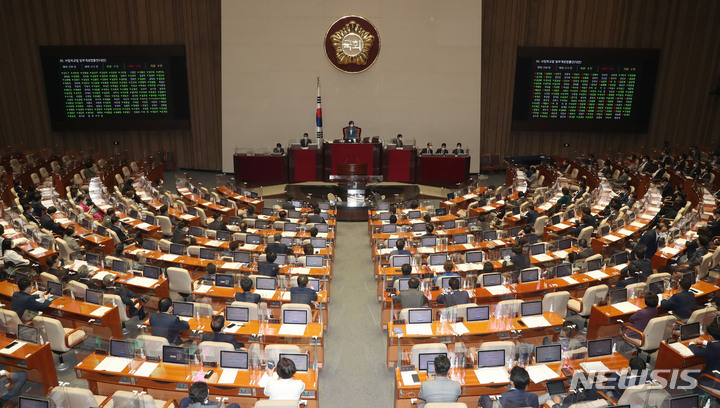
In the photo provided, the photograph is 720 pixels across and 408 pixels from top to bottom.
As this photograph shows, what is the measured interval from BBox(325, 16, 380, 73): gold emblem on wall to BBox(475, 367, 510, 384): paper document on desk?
16878mm

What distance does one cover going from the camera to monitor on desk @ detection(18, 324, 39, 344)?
7613mm

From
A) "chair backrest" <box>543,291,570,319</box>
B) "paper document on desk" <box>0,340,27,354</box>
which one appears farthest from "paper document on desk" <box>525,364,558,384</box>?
"paper document on desk" <box>0,340,27,354</box>

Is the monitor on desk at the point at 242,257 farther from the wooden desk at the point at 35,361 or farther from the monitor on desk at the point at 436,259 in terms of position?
the wooden desk at the point at 35,361

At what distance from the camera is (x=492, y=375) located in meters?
6.86

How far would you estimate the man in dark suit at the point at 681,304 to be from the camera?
840 centimetres

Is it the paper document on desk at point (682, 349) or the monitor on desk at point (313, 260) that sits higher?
the monitor on desk at point (313, 260)

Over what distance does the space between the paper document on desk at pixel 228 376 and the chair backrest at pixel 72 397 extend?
1485mm

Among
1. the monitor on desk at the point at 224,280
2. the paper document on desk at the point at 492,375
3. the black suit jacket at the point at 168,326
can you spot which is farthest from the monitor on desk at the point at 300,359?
the monitor on desk at the point at 224,280

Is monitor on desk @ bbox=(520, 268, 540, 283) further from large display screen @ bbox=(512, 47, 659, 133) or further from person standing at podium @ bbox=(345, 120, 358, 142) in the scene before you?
large display screen @ bbox=(512, 47, 659, 133)

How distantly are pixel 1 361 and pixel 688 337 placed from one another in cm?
1034

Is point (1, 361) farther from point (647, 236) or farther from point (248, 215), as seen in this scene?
point (647, 236)

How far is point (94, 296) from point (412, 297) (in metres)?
5.53

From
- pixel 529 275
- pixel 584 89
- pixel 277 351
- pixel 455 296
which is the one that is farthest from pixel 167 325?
pixel 584 89

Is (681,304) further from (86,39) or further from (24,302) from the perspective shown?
(86,39)
